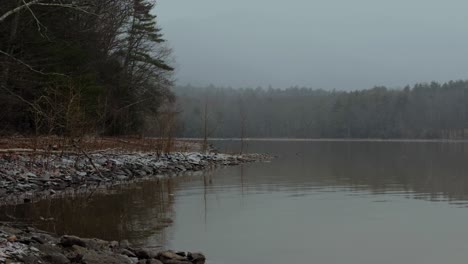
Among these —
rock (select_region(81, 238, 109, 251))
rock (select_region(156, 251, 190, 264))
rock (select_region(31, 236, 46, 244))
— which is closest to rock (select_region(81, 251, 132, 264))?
rock (select_region(81, 238, 109, 251))


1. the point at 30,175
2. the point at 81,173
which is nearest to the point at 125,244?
the point at 30,175

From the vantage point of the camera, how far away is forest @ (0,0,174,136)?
79.2ft

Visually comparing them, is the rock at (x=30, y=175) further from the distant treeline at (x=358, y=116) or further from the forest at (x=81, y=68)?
the distant treeline at (x=358, y=116)

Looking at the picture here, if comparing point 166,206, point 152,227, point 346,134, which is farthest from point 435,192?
point 346,134

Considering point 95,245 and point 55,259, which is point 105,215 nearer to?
point 95,245

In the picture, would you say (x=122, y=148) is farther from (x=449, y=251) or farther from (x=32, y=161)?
(x=449, y=251)

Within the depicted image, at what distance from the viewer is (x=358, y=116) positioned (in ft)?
490

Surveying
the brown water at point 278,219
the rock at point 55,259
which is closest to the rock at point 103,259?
the rock at point 55,259

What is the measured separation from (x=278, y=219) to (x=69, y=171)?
11.7 m

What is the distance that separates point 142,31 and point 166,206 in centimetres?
2985

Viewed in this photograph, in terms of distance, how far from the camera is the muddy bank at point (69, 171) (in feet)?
65.5

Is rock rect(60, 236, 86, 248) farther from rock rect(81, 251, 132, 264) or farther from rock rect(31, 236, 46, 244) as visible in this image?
rock rect(81, 251, 132, 264)

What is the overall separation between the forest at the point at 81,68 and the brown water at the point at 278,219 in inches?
165

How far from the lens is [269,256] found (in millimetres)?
11156
